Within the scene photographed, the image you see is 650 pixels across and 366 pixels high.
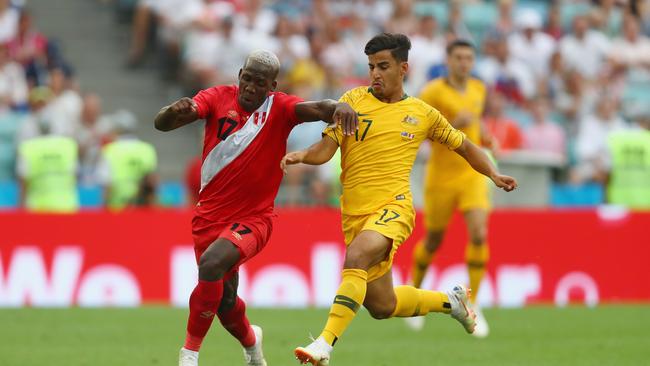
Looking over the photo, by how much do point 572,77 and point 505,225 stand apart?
5.89 m

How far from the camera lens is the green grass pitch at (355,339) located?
10828 mm

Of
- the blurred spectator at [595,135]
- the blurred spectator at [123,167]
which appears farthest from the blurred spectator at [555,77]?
the blurred spectator at [123,167]

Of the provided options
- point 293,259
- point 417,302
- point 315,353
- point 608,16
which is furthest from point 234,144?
point 608,16

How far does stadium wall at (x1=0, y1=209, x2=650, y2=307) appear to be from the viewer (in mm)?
16391

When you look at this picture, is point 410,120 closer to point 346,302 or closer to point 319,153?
point 319,153

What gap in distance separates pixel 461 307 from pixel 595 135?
11869 mm

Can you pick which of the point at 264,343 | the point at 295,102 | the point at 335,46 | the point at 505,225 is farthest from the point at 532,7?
the point at 295,102

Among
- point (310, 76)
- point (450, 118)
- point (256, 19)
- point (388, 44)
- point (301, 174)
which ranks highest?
point (256, 19)

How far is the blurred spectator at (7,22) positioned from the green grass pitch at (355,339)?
6247 mm

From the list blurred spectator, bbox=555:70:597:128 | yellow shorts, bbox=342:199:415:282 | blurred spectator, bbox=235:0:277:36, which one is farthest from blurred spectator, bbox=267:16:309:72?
yellow shorts, bbox=342:199:415:282

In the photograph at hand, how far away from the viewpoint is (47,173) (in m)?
17.8

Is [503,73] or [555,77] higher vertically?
[555,77]

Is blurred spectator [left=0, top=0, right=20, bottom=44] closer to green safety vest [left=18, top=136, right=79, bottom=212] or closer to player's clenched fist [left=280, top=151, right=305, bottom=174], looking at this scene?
green safety vest [left=18, top=136, right=79, bottom=212]

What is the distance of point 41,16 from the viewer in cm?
2239
